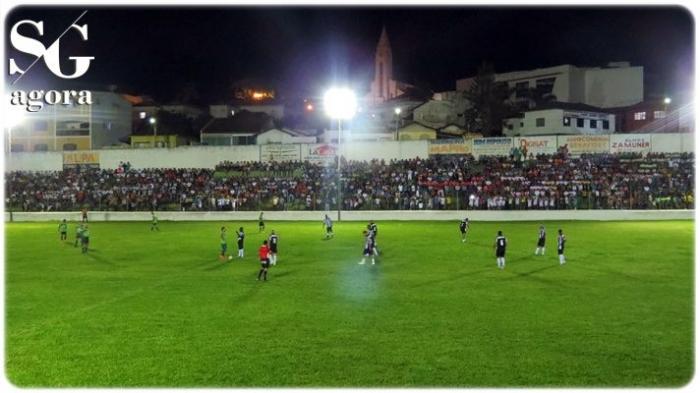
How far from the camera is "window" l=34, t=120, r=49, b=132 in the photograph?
202 ft

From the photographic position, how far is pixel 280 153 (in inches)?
2104

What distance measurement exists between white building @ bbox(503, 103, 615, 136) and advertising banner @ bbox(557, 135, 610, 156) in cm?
890

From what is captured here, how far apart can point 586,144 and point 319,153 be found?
815 inches

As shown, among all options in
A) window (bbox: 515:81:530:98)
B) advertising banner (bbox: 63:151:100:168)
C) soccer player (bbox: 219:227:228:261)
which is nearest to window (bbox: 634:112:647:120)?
window (bbox: 515:81:530:98)

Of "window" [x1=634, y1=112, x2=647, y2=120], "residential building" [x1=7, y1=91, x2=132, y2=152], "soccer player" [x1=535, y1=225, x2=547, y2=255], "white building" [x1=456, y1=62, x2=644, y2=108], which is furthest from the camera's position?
"white building" [x1=456, y1=62, x2=644, y2=108]

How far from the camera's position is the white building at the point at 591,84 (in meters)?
68.0

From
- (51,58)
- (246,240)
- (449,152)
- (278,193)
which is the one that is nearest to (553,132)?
(449,152)

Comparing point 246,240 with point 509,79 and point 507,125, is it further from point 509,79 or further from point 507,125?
point 509,79

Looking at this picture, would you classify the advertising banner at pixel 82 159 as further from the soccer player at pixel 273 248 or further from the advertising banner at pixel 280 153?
the soccer player at pixel 273 248

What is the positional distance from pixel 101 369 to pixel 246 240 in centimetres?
1973

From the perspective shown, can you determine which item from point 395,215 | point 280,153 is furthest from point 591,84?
point 395,215

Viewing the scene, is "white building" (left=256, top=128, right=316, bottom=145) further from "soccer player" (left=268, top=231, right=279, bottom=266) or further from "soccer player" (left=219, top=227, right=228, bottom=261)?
"soccer player" (left=268, top=231, right=279, bottom=266)

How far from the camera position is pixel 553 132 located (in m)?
59.0

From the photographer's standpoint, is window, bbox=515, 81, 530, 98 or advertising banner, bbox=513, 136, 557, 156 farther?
window, bbox=515, 81, 530, 98
